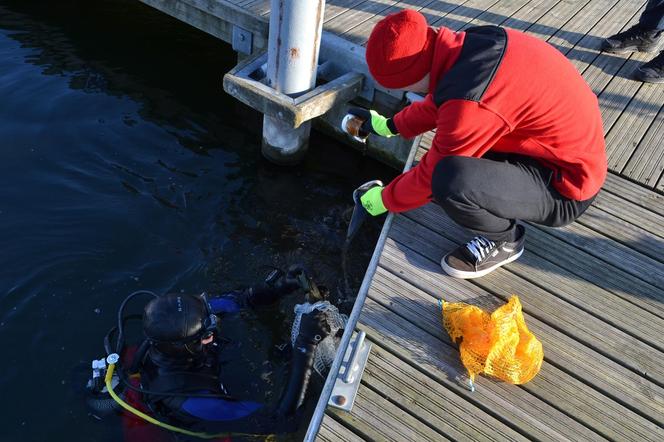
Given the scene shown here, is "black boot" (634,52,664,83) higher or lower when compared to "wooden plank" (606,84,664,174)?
higher

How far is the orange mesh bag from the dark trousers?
380 centimetres

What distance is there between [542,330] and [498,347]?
49 cm

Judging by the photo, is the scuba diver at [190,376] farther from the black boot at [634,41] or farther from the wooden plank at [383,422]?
the black boot at [634,41]

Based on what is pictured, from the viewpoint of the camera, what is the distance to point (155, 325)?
2688 mm

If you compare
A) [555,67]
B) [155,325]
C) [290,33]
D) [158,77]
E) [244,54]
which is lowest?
[158,77]

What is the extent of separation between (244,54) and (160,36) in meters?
2.18

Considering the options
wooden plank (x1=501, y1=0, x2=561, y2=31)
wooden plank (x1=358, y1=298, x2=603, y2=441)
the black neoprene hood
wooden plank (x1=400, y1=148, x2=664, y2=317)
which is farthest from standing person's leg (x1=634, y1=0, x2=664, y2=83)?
the black neoprene hood

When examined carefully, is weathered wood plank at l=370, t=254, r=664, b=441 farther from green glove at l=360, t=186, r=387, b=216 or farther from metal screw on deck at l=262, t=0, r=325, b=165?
metal screw on deck at l=262, t=0, r=325, b=165

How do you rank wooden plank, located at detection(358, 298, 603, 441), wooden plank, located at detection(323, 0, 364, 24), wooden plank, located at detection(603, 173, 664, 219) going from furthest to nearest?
wooden plank, located at detection(323, 0, 364, 24), wooden plank, located at detection(603, 173, 664, 219), wooden plank, located at detection(358, 298, 603, 441)

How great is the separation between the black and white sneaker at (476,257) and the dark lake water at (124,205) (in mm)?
1314

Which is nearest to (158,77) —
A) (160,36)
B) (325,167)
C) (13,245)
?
(160,36)

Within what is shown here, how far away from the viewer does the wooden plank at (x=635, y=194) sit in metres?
3.77

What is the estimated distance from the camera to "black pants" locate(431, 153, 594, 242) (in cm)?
271

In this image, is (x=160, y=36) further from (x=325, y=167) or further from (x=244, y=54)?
(x=325, y=167)
